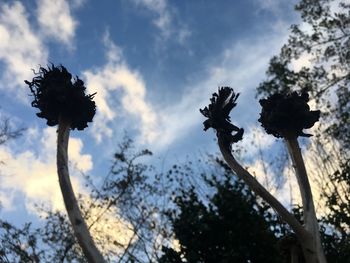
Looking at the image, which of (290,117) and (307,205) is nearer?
(307,205)

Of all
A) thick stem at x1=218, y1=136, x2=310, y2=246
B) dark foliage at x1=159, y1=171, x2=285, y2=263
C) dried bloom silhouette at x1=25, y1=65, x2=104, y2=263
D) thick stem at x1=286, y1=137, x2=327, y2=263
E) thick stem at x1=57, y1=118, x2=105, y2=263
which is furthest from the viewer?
dark foliage at x1=159, y1=171, x2=285, y2=263

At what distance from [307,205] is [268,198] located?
61 cm

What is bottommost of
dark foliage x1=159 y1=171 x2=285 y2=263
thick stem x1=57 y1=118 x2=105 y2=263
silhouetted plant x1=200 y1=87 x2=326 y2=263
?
thick stem x1=57 y1=118 x2=105 y2=263

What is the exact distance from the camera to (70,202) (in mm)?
6957

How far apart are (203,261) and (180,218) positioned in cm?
196

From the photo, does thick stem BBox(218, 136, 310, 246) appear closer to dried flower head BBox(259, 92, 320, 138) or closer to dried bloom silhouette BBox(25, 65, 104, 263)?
dried flower head BBox(259, 92, 320, 138)

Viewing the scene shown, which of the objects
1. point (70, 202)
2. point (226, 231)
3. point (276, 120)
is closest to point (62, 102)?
point (70, 202)

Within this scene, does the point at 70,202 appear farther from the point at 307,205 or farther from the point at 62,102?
the point at 307,205

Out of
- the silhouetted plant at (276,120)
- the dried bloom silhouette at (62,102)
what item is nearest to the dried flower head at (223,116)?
the silhouetted plant at (276,120)

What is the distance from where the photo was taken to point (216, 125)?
850 centimetres

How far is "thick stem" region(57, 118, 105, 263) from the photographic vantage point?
21.1 feet

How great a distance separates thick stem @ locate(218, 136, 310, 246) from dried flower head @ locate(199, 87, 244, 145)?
16cm

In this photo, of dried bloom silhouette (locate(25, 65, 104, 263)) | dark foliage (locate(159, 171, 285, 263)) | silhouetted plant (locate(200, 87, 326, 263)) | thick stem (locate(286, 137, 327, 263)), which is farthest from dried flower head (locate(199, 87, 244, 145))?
dark foliage (locate(159, 171, 285, 263))

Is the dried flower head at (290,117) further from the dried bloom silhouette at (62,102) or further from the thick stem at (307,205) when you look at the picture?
the dried bloom silhouette at (62,102)
